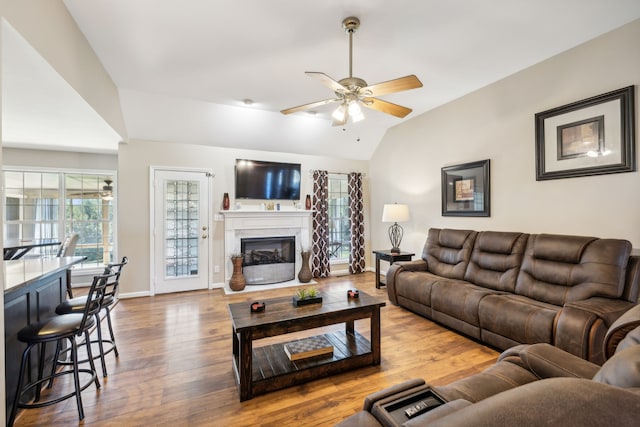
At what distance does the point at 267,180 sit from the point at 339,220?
183 centimetres

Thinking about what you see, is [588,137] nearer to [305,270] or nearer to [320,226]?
[320,226]

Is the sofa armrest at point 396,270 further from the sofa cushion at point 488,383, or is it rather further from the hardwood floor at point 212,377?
the sofa cushion at point 488,383

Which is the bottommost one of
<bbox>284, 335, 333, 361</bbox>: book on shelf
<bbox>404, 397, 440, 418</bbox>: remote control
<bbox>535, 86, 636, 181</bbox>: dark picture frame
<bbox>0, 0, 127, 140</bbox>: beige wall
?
<bbox>284, 335, 333, 361</bbox>: book on shelf

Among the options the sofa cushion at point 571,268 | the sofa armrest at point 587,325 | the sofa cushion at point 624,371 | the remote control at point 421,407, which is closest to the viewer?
the sofa cushion at point 624,371

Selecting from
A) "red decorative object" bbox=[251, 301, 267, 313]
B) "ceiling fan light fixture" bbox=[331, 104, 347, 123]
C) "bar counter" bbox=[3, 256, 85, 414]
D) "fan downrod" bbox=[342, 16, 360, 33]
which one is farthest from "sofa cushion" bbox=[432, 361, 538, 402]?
"fan downrod" bbox=[342, 16, 360, 33]

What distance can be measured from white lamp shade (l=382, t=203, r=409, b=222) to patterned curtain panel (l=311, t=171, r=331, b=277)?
1.47 meters

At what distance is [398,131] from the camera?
18.0ft

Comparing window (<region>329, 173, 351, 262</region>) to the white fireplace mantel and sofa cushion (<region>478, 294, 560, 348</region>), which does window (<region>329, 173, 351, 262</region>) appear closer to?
the white fireplace mantel

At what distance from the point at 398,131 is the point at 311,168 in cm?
186

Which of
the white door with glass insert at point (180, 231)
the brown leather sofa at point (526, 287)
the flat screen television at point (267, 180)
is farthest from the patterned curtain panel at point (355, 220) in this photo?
the white door with glass insert at point (180, 231)

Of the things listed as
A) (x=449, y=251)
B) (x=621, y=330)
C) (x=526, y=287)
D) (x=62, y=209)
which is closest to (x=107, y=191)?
(x=62, y=209)

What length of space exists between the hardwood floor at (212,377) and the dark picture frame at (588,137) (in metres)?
2.12

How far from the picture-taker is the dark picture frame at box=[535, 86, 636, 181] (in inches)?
104

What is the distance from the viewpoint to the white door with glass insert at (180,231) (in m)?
4.80
